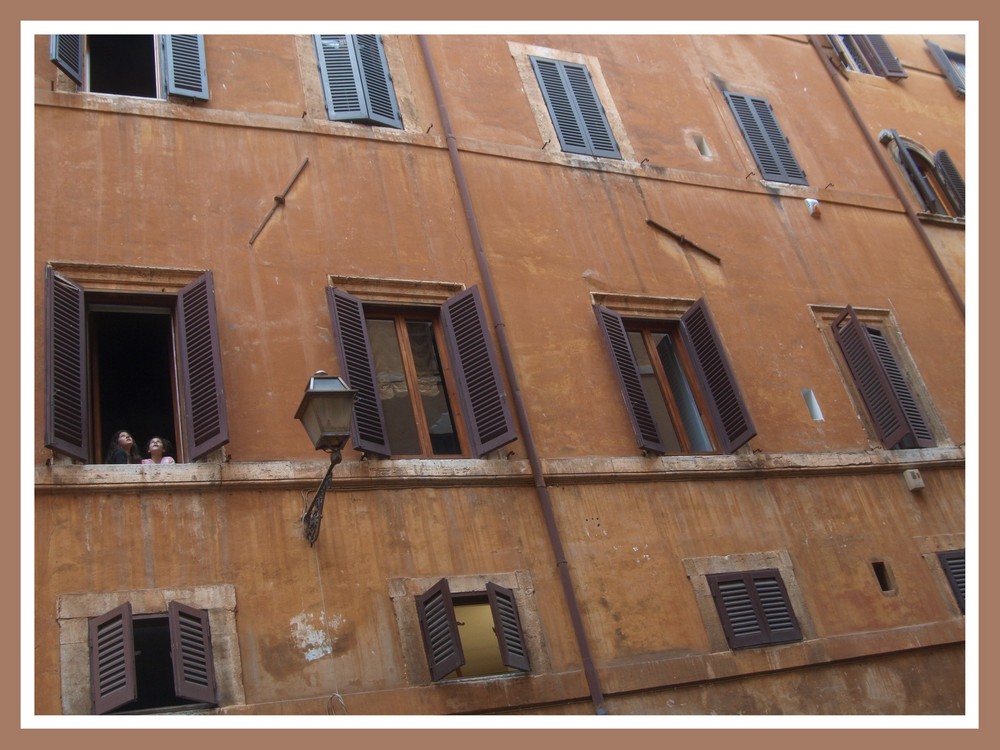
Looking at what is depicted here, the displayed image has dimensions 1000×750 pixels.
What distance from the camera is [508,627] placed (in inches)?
350

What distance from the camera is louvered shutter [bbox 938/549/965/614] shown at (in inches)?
437

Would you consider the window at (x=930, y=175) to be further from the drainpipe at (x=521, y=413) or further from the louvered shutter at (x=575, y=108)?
the drainpipe at (x=521, y=413)

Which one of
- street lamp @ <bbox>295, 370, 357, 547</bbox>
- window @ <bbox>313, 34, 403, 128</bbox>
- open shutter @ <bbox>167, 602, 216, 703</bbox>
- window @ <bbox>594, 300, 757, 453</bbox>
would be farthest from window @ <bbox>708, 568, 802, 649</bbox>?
window @ <bbox>313, 34, 403, 128</bbox>

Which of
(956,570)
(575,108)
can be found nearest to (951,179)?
(575,108)

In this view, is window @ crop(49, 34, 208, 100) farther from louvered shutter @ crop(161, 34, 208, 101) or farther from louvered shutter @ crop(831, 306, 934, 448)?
louvered shutter @ crop(831, 306, 934, 448)

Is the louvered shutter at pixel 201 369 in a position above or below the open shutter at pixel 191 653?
above

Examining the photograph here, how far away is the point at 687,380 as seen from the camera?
1181 cm

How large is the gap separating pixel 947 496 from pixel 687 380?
9.59 feet

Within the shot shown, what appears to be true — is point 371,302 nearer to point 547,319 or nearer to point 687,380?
point 547,319

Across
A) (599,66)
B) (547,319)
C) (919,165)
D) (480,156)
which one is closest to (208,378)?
(547,319)

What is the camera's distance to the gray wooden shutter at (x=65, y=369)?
27.7ft

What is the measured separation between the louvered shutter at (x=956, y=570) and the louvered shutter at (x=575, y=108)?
5.55 m

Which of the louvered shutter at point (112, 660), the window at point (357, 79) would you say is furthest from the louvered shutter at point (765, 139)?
the louvered shutter at point (112, 660)

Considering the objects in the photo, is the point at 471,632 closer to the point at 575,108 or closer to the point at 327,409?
the point at 327,409
